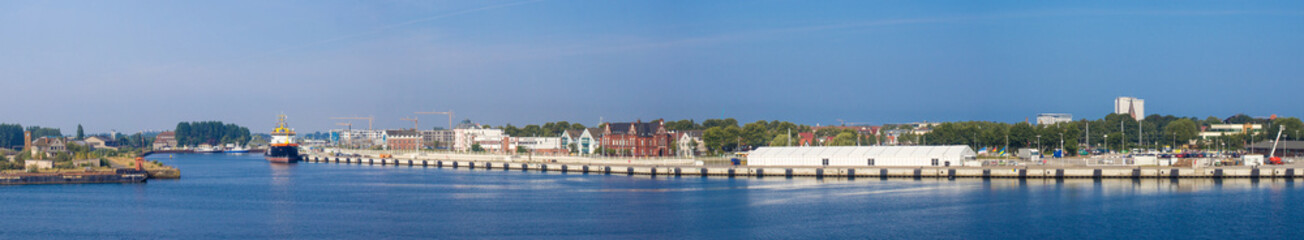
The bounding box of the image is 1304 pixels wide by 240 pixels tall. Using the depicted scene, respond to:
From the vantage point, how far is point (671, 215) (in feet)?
121

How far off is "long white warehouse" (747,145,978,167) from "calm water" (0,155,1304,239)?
6.11 m

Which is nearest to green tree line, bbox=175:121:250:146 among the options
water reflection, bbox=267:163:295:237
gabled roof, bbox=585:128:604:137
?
gabled roof, bbox=585:128:604:137

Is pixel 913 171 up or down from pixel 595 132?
down

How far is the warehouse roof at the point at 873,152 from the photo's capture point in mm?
59188

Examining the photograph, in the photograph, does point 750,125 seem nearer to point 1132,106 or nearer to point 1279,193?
point 1279,193

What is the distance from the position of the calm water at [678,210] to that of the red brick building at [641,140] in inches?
1220

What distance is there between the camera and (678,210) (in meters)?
38.9

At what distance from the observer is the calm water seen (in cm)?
3206

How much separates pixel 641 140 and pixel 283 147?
136ft

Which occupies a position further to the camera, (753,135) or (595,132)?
(595,132)

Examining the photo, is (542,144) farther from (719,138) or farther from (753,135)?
(719,138)

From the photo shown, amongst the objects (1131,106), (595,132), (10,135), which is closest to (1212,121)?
(1131,106)

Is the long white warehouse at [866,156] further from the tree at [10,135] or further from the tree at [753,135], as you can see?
the tree at [10,135]

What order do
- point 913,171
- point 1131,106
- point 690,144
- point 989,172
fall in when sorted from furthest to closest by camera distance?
1. point 1131,106
2. point 690,144
3. point 913,171
4. point 989,172
